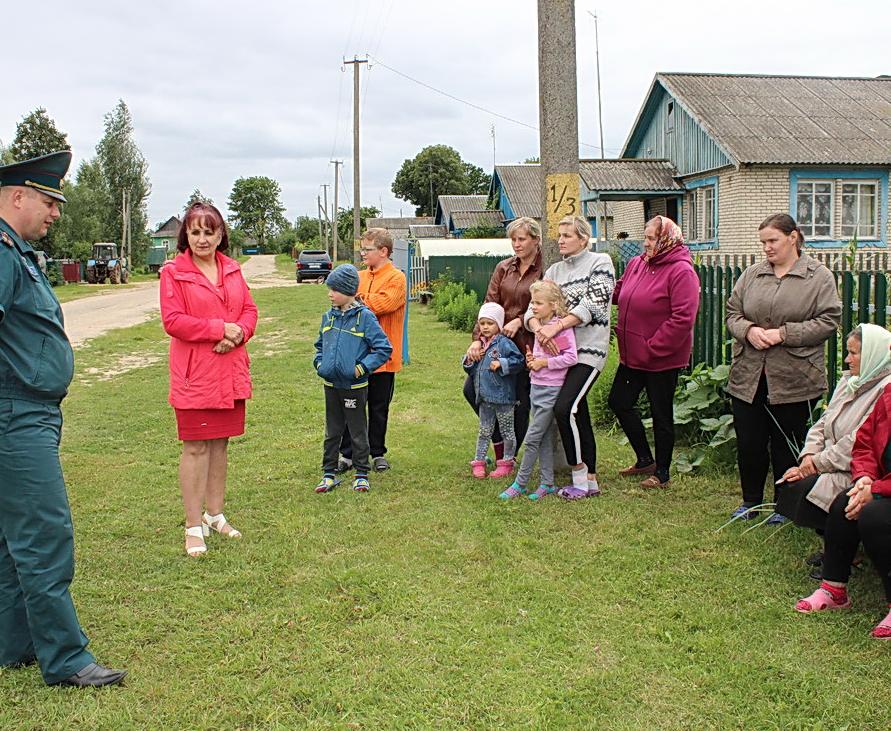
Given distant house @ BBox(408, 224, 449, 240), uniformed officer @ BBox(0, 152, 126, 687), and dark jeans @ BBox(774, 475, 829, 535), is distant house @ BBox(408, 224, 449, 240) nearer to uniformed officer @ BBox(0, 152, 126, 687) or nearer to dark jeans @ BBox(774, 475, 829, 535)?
dark jeans @ BBox(774, 475, 829, 535)

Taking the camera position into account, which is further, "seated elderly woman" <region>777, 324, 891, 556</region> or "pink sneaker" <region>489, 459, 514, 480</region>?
"pink sneaker" <region>489, 459, 514, 480</region>

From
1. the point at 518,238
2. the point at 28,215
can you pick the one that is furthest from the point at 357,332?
the point at 28,215

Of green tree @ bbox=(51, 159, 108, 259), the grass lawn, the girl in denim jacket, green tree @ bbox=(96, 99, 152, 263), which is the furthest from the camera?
green tree @ bbox=(96, 99, 152, 263)

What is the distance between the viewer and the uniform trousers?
334 cm

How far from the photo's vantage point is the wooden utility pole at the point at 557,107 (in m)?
6.54

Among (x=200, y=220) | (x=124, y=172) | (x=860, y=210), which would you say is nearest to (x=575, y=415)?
(x=200, y=220)

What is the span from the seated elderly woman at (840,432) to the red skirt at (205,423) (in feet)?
10.0

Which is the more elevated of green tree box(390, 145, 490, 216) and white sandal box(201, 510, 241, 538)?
green tree box(390, 145, 490, 216)

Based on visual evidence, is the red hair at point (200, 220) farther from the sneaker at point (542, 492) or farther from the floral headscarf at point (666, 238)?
the floral headscarf at point (666, 238)

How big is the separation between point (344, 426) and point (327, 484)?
1.42ft

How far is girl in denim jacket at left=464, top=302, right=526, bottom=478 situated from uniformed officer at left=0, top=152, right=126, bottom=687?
3.34 meters

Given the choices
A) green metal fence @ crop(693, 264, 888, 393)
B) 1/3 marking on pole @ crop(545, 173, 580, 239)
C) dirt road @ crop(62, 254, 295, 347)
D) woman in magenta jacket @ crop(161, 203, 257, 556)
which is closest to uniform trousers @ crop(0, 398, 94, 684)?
woman in magenta jacket @ crop(161, 203, 257, 556)

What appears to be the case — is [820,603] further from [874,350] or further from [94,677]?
[94,677]

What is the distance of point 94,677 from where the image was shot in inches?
136
